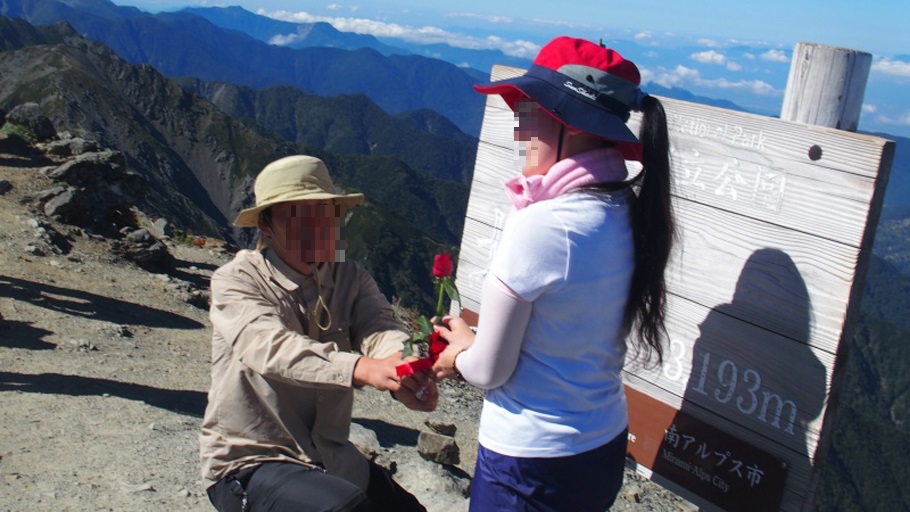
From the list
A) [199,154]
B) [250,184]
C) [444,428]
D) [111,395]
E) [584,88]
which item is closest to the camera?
[584,88]

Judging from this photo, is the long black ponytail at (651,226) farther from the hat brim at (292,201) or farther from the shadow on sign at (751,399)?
the hat brim at (292,201)

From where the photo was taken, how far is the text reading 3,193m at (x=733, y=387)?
11.8 ft

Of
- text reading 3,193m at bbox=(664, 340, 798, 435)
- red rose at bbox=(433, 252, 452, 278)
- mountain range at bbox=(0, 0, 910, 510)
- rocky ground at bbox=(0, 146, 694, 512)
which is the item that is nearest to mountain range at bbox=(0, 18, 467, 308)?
mountain range at bbox=(0, 0, 910, 510)

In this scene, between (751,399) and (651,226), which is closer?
(651,226)

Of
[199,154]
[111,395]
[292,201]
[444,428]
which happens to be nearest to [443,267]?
[292,201]

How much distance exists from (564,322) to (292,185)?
1.23 meters

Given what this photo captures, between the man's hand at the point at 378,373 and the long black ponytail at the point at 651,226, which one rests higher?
the long black ponytail at the point at 651,226

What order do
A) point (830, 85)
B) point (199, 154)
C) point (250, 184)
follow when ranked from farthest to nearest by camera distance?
point (199, 154), point (250, 184), point (830, 85)

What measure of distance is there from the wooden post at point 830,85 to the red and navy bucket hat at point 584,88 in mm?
960

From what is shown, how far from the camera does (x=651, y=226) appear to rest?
2.90 metres

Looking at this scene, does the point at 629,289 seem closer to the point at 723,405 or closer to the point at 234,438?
the point at 723,405

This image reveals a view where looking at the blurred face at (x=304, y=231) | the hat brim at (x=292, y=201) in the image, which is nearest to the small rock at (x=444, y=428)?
the hat brim at (x=292, y=201)

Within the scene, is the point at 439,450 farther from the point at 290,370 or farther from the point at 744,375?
the point at 290,370

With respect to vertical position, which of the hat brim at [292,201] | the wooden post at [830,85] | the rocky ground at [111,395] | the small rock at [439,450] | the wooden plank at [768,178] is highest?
the wooden post at [830,85]
